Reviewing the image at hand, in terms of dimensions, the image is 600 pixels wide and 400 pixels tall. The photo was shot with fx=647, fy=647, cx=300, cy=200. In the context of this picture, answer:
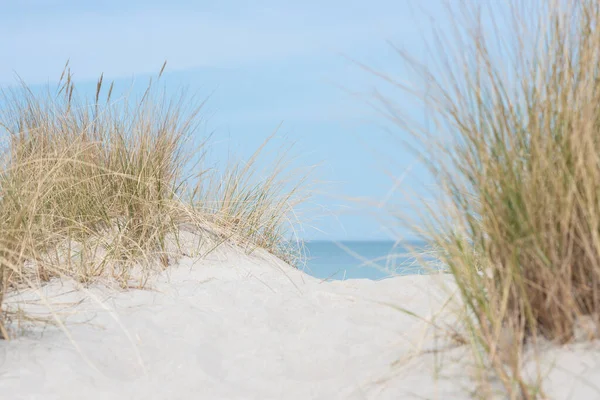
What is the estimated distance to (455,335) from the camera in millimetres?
1899

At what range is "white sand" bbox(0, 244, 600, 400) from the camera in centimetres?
188

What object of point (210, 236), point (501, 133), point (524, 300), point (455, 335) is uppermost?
point (501, 133)

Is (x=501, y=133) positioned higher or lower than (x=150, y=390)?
higher

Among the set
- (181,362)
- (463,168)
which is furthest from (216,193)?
(463,168)

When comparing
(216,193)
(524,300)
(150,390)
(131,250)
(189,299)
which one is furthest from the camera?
(216,193)

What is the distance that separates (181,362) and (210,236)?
1684mm

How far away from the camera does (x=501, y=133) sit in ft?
6.05

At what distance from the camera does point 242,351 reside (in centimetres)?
245

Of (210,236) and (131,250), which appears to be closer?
(131,250)

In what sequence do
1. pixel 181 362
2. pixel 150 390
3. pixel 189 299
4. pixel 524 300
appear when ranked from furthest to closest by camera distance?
pixel 189 299, pixel 181 362, pixel 150 390, pixel 524 300

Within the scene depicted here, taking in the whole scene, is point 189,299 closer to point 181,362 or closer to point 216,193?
point 181,362

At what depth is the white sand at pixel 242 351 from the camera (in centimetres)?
188

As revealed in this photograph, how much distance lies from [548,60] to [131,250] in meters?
2.39

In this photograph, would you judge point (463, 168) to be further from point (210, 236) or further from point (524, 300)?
point (210, 236)
